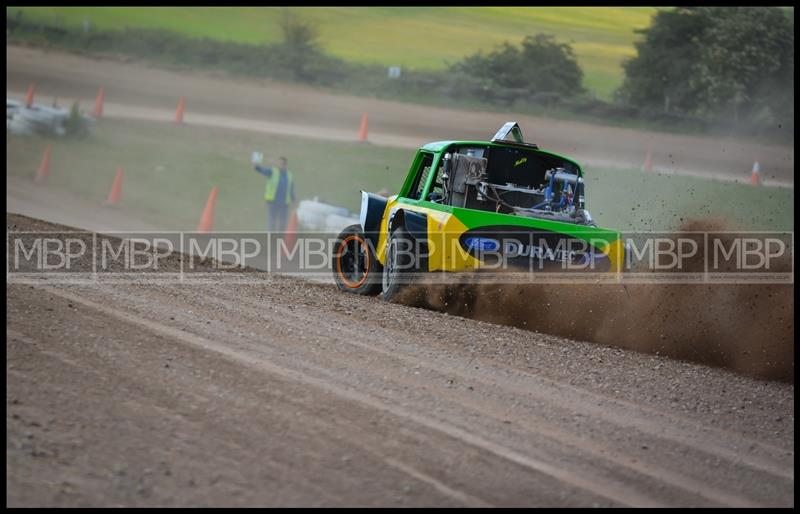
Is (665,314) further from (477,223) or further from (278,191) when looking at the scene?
(278,191)

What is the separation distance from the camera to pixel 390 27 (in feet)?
174

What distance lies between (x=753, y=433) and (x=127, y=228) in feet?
53.8

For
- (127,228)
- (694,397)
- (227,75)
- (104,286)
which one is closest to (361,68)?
(227,75)

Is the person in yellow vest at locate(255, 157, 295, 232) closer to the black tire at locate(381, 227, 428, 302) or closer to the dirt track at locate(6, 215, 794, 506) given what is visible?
the black tire at locate(381, 227, 428, 302)

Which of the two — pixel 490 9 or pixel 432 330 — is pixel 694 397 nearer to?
pixel 432 330

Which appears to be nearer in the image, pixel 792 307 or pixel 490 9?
pixel 792 307

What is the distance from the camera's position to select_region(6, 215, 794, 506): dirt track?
17.7 feet

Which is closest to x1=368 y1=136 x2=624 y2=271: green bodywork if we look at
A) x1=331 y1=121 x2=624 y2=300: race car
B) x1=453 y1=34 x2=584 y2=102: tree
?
x1=331 y1=121 x2=624 y2=300: race car

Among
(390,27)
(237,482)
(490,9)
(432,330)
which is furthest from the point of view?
(390,27)

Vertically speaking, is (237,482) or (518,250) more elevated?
(518,250)

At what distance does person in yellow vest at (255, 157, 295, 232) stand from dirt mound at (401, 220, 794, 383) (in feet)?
32.9

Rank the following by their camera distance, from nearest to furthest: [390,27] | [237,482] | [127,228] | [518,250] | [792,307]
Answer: [237,482] < [792,307] < [518,250] < [127,228] < [390,27]

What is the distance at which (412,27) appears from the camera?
52.5 metres

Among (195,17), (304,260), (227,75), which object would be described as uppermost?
(195,17)
